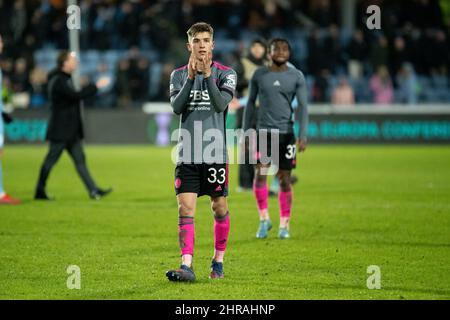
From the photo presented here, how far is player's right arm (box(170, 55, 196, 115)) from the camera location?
340 inches

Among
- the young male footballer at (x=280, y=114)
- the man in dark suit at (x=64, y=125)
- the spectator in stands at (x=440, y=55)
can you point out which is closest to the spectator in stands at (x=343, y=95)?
the spectator in stands at (x=440, y=55)

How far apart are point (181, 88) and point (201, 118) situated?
1.15 ft

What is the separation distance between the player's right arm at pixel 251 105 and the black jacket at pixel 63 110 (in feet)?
15.0

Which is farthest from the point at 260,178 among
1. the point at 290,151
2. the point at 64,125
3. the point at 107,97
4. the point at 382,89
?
the point at 107,97

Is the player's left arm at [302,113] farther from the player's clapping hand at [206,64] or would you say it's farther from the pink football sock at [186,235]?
the player's clapping hand at [206,64]

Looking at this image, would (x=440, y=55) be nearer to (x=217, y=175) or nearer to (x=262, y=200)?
(x=262, y=200)

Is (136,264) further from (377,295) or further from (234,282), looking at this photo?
(377,295)

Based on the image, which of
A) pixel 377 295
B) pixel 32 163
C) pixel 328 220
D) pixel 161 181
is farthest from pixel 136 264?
pixel 32 163

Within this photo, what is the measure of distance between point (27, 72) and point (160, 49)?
417cm

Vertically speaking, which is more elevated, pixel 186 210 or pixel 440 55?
pixel 440 55

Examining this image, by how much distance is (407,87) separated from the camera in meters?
30.0

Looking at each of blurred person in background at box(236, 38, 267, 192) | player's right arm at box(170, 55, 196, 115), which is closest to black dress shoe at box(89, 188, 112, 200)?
blurred person in background at box(236, 38, 267, 192)

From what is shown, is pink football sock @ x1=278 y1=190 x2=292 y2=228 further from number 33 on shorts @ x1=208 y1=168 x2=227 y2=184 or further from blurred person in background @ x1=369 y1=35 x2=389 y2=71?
blurred person in background @ x1=369 y1=35 x2=389 y2=71

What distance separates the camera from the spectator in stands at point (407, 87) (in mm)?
30000
